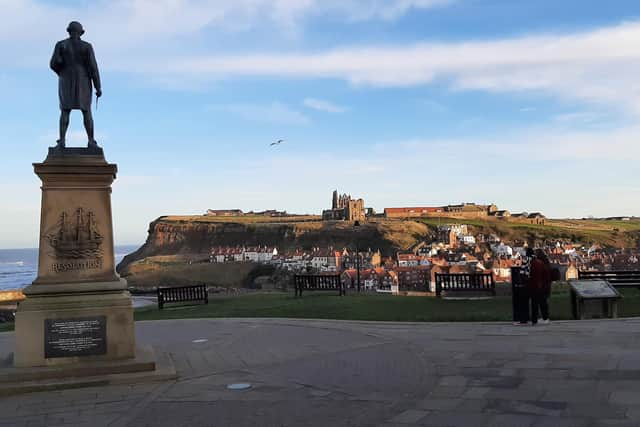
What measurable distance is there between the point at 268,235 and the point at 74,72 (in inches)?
5610

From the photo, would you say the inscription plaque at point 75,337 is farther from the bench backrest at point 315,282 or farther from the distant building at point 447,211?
the distant building at point 447,211

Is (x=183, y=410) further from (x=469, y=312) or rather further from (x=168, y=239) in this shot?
(x=168, y=239)

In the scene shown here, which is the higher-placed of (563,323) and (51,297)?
(51,297)

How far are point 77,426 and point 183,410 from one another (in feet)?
3.15

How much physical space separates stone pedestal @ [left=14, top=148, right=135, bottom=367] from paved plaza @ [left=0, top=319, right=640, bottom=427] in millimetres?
746

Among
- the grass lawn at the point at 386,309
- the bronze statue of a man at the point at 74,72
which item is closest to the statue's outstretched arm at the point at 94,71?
the bronze statue of a man at the point at 74,72

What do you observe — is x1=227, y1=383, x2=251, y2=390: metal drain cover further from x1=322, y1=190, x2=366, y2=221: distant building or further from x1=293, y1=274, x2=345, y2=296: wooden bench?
x1=322, y1=190, x2=366, y2=221: distant building

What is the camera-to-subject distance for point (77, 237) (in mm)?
7902

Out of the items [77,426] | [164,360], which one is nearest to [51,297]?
[164,360]

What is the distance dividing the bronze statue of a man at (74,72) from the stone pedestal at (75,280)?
635 mm

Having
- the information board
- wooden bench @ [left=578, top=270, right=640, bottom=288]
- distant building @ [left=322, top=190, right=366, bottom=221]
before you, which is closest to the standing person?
the information board

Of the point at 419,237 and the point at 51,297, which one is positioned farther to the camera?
the point at 419,237

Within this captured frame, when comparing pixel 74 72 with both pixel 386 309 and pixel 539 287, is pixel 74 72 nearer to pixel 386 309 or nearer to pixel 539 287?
pixel 539 287

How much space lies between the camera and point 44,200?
795cm
